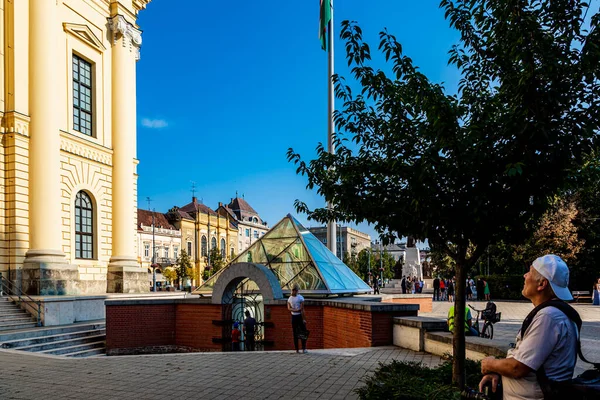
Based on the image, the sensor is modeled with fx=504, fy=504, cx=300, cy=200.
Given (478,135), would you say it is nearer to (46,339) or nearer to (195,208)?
(46,339)

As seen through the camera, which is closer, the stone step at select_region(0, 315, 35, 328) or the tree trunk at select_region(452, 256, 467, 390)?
the tree trunk at select_region(452, 256, 467, 390)

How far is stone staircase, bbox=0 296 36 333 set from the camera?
55.1 ft

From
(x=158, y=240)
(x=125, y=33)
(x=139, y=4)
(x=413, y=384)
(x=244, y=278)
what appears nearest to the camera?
(x=413, y=384)

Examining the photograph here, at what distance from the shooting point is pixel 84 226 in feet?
89.8

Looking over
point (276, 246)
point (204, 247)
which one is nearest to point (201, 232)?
point (204, 247)

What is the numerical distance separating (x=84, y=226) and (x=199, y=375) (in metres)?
21.3

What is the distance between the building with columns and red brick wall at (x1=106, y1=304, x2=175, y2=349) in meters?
8.12

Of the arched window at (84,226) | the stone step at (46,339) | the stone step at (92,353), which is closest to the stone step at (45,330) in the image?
the stone step at (46,339)

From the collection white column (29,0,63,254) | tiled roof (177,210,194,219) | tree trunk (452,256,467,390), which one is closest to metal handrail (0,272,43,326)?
white column (29,0,63,254)

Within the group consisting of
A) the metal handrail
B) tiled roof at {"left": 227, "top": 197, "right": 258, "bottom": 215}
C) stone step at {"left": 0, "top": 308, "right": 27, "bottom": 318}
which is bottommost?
stone step at {"left": 0, "top": 308, "right": 27, "bottom": 318}

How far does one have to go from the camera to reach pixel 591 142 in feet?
17.7

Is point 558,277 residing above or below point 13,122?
below

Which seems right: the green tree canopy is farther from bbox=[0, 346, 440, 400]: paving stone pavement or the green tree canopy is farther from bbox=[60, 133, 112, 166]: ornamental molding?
bbox=[60, 133, 112, 166]: ornamental molding

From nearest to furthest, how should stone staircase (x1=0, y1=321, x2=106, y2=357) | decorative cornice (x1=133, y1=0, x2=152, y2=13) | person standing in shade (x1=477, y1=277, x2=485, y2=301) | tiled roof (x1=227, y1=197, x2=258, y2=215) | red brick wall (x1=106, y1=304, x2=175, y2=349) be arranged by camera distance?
stone staircase (x1=0, y1=321, x2=106, y2=357) < red brick wall (x1=106, y1=304, x2=175, y2=349) < decorative cornice (x1=133, y1=0, x2=152, y2=13) < person standing in shade (x1=477, y1=277, x2=485, y2=301) < tiled roof (x1=227, y1=197, x2=258, y2=215)
